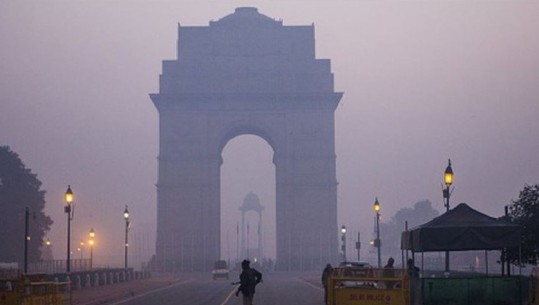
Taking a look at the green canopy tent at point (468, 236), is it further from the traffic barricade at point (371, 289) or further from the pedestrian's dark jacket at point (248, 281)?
the pedestrian's dark jacket at point (248, 281)

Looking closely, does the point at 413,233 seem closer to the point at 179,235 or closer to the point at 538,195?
the point at 538,195

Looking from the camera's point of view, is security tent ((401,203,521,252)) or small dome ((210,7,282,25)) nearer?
security tent ((401,203,521,252))

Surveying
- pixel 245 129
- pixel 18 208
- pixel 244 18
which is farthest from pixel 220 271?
pixel 244 18

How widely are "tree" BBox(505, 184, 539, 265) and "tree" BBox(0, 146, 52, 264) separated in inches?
2278

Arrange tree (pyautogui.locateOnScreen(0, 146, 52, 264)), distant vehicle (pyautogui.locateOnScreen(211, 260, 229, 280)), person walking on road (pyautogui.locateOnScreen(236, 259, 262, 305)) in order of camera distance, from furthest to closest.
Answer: tree (pyautogui.locateOnScreen(0, 146, 52, 264)), distant vehicle (pyautogui.locateOnScreen(211, 260, 229, 280)), person walking on road (pyautogui.locateOnScreen(236, 259, 262, 305))

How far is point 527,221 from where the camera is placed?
A: 104ft

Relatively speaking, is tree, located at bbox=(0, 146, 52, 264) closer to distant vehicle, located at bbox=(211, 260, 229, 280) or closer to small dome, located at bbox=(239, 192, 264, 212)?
distant vehicle, located at bbox=(211, 260, 229, 280)

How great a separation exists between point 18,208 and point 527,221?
6723 centimetres

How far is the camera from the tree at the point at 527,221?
30844 millimetres

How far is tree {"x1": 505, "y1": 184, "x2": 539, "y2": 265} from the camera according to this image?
101 ft

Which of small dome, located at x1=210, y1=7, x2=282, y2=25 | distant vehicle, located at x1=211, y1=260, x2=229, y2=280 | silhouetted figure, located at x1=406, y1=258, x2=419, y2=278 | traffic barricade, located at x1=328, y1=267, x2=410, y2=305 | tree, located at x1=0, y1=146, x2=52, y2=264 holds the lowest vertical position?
distant vehicle, located at x1=211, y1=260, x2=229, y2=280

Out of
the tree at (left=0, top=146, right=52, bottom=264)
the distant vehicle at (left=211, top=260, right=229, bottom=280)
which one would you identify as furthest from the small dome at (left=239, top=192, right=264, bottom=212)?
the distant vehicle at (left=211, top=260, right=229, bottom=280)

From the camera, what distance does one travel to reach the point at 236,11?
10675 centimetres

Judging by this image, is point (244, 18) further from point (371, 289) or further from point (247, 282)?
point (371, 289)
